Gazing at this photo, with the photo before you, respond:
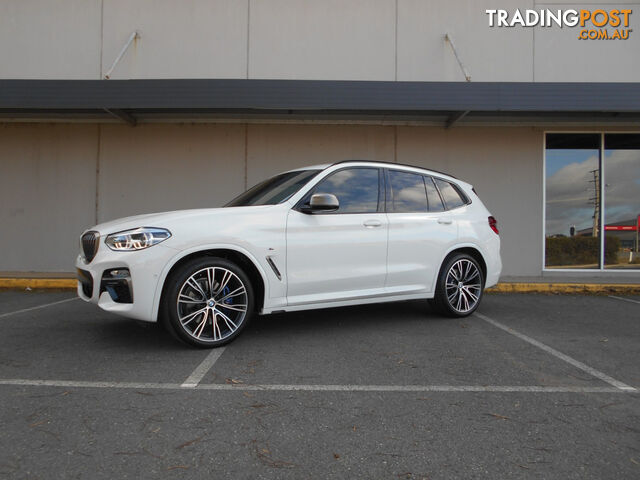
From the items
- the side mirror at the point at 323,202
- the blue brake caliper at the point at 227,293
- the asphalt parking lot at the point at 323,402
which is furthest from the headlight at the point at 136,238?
the side mirror at the point at 323,202

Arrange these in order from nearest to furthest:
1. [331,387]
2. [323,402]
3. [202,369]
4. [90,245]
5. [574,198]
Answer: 1. [323,402]
2. [331,387]
3. [202,369]
4. [90,245]
5. [574,198]

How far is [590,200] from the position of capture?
30.1 ft

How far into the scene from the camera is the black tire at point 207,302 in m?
3.55

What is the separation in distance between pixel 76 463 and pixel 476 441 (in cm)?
199

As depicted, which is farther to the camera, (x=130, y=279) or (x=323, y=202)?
(x=323, y=202)

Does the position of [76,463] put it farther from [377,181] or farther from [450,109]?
[450,109]

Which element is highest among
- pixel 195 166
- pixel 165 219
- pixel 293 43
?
pixel 293 43

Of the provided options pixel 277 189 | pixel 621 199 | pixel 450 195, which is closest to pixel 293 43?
pixel 450 195

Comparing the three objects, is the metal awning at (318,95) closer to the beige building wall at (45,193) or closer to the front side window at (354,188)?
the beige building wall at (45,193)

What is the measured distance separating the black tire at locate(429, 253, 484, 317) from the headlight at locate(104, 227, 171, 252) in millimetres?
3074

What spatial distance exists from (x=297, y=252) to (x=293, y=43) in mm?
6429

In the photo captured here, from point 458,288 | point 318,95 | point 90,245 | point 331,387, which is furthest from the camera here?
point 318,95

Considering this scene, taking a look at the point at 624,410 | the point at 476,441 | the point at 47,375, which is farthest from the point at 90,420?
the point at 624,410

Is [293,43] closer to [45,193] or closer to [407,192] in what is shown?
[407,192]
